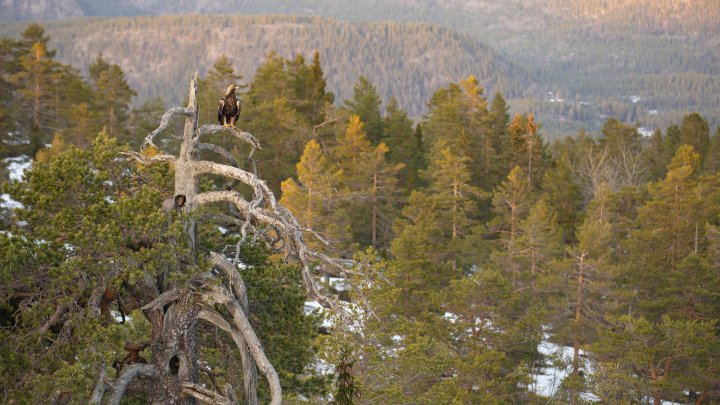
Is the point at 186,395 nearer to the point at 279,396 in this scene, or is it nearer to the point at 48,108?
the point at 279,396

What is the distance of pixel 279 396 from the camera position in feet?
29.1

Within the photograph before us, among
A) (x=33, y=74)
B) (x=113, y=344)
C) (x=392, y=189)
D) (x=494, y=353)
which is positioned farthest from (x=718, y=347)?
(x=33, y=74)

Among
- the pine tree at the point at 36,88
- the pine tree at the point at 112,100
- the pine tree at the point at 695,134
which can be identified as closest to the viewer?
the pine tree at the point at 36,88

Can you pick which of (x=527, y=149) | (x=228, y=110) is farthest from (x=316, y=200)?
(x=228, y=110)

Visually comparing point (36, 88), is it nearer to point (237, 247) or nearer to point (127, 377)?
point (127, 377)

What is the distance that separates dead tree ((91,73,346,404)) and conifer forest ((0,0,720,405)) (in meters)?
0.03

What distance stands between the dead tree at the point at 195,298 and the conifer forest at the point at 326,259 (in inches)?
1.2

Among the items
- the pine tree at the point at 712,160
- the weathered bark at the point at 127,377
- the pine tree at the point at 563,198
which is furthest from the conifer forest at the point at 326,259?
the pine tree at the point at 712,160

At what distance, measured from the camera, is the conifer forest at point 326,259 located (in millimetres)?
9641

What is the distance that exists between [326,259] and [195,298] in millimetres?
1914

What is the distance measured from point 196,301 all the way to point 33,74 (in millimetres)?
50838

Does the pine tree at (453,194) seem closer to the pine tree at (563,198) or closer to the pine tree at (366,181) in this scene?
the pine tree at (366,181)

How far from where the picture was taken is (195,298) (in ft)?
32.8

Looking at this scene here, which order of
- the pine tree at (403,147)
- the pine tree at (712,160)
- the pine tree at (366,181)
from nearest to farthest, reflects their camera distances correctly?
the pine tree at (366,181) → the pine tree at (403,147) → the pine tree at (712,160)
